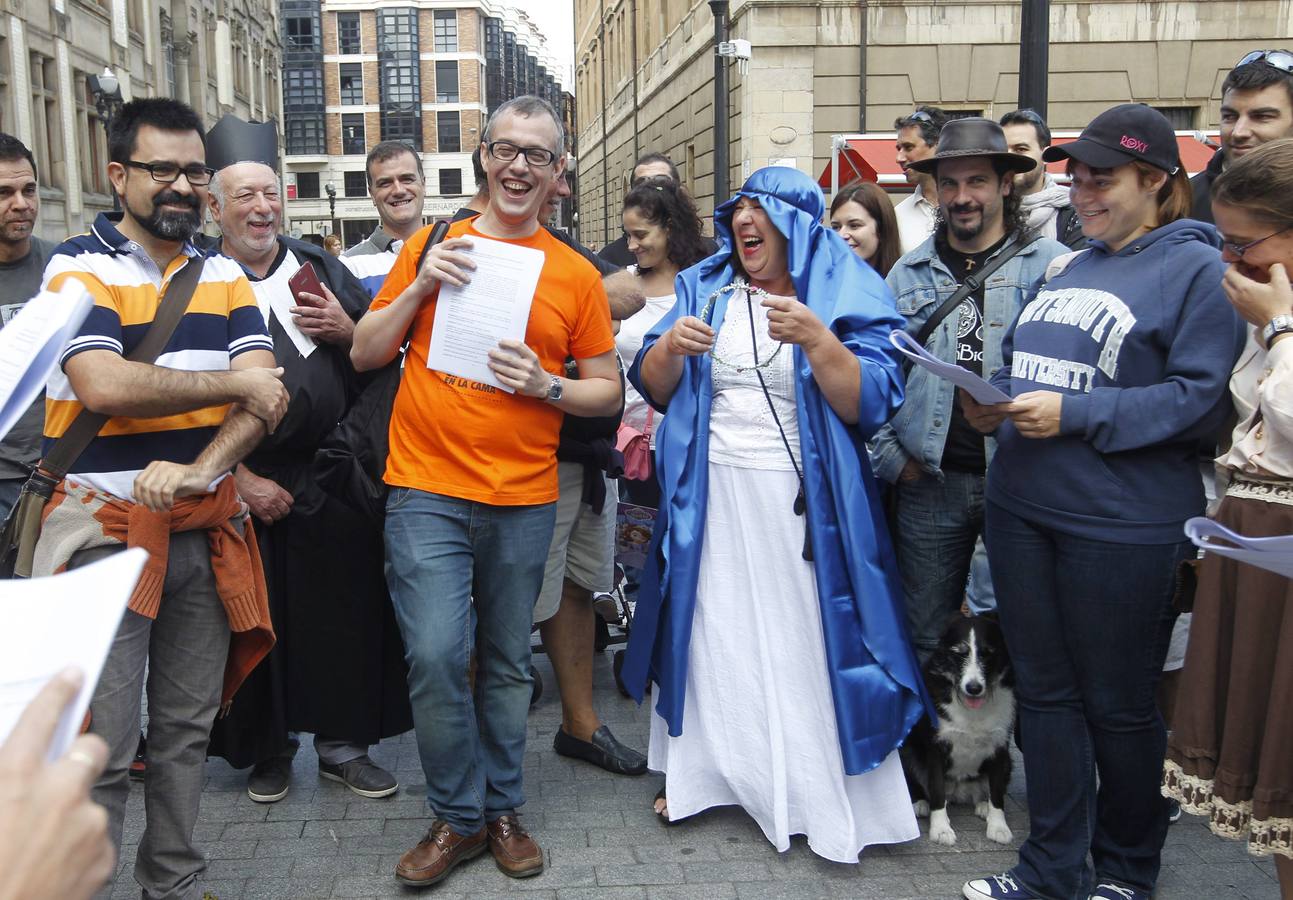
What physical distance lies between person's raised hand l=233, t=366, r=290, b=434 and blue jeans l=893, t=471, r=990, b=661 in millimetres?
2096

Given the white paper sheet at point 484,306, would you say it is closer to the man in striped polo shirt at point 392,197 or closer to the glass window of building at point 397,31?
the man in striped polo shirt at point 392,197

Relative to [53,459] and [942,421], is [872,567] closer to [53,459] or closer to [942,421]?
[942,421]

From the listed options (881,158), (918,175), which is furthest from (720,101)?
(918,175)

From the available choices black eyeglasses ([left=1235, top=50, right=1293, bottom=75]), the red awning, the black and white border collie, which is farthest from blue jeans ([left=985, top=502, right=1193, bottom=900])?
the red awning

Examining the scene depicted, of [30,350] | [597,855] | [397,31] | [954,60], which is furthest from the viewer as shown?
[397,31]

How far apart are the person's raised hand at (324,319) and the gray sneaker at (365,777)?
1553mm

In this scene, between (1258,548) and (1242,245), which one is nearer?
(1258,548)

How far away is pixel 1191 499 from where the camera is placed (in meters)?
3.11

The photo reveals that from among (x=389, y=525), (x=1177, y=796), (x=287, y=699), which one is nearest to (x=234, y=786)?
(x=287, y=699)

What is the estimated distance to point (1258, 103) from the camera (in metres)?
4.00

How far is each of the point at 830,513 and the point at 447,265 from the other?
4.61 feet

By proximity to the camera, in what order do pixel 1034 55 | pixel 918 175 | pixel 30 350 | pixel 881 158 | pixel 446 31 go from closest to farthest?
pixel 30 350
pixel 918 175
pixel 1034 55
pixel 881 158
pixel 446 31

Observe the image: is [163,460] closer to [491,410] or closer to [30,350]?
[491,410]

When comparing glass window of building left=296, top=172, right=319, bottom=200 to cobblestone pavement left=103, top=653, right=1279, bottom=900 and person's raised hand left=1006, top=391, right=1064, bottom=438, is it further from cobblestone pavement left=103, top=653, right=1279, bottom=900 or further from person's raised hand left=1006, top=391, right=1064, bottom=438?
person's raised hand left=1006, top=391, right=1064, bottom=438
